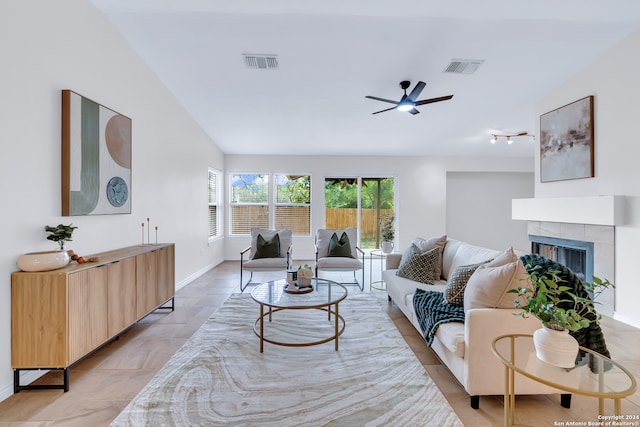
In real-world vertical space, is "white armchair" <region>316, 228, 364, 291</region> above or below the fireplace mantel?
below

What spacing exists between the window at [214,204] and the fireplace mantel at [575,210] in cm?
558

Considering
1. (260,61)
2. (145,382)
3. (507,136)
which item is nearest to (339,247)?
(260,61)

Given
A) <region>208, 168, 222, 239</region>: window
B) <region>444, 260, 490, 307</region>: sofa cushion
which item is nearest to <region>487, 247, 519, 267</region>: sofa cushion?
<region>444, 260, 490, 307</region>: sofa cushion

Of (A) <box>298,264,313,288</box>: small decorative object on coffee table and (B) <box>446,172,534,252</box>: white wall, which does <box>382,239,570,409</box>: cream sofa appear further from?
(B) <box>446,172,534,252</box>: white wall

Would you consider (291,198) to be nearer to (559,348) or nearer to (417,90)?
(417,90)

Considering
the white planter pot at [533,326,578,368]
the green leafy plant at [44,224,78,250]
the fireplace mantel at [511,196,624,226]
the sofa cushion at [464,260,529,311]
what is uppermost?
the fireplace mantel at [511,196,624,226]

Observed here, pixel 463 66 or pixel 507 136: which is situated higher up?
pixel 463 66

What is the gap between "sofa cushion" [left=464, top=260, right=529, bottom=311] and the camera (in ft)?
6.04

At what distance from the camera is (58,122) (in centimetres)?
233

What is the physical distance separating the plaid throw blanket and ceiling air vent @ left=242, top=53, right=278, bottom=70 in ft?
9.78

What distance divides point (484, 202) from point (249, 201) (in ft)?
18.5

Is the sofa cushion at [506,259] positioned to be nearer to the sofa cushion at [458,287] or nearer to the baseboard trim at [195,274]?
the sofa cushion at [458,287]

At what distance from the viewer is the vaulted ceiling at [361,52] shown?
2.69 m

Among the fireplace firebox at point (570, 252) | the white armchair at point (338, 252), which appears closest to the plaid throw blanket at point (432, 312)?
the white armchair at point (338, 252)
